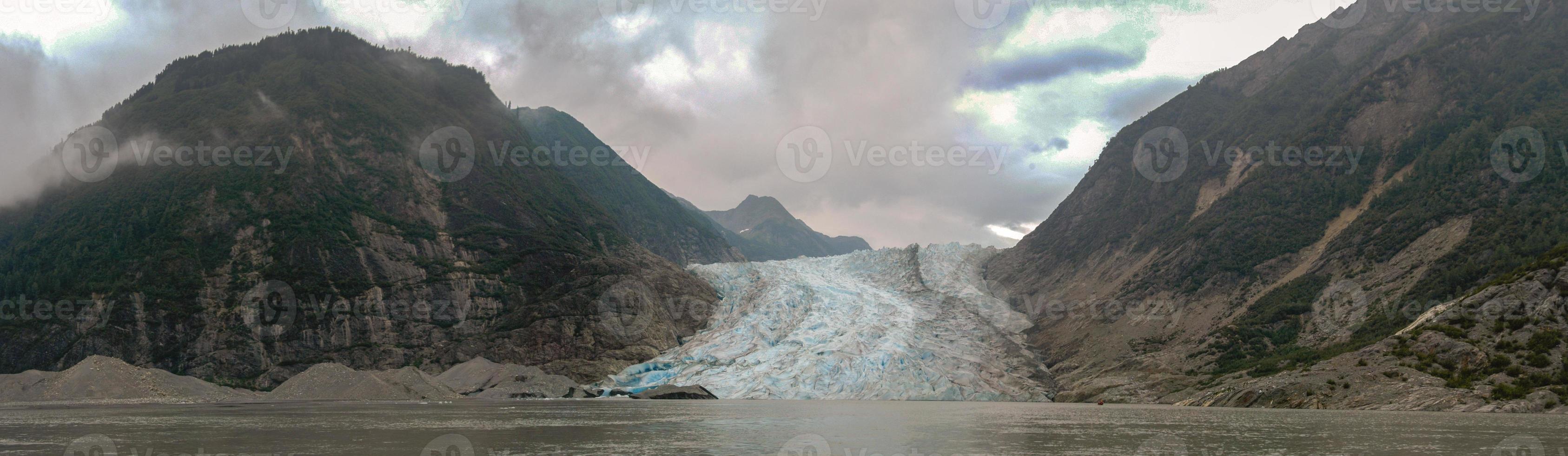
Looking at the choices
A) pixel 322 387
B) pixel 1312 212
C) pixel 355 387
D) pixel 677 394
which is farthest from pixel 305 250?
pixel 1312 212

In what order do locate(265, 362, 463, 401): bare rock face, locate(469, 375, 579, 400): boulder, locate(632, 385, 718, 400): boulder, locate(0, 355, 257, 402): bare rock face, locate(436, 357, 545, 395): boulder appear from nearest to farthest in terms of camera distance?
locate(0, 355, 257, 402): bare rock face → locate(265, 362, 463, 401): bare rock face → locate(469, 375, 579, 400): boulder → locate(436, 357, 545, 395): boulder → locate(632, 385, 718, 400): boulder

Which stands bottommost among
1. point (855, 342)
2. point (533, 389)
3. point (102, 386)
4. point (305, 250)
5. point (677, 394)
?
point (677, 394)

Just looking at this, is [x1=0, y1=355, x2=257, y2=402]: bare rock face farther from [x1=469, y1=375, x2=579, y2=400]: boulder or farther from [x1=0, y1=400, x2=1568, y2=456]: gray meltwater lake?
[x1=469, y1=375, x2=579, y2=400]: boulder

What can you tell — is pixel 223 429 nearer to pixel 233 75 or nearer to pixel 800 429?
pixel 800 429

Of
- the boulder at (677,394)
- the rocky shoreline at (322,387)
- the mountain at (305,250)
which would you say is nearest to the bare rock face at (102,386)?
the rocky shoreline at (322,387)

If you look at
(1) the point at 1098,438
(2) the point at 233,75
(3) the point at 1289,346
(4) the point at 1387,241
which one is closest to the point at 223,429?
(1) the point at 1098,438

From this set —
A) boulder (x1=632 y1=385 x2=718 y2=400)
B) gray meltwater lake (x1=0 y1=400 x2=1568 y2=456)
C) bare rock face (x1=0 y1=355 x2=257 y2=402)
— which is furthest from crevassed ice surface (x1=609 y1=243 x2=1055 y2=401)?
bare rock face (x1=0 y1=355 x2=257 y2=402)

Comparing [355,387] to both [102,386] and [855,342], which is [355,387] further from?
[855,342]
